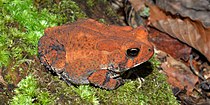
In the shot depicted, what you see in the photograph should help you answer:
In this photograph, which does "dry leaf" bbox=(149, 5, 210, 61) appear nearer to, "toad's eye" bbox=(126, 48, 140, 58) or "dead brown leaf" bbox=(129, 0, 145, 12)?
"dead brown leaf" bbox=(129, 0, 145, 12)

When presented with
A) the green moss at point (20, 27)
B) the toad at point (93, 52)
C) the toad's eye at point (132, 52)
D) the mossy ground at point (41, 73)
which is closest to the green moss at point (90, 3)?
the mossy ground at point (41, 73)

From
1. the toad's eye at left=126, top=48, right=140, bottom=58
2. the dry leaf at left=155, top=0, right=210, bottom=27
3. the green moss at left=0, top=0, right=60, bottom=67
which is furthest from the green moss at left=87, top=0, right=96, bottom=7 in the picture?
the toad's eye at left=126, top=48, right=140, bottom=58

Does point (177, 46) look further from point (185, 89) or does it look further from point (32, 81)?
point (32, 81)

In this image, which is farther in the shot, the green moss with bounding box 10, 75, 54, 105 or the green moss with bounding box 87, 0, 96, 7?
the green moss with bounding box 87, 0, 96, 7

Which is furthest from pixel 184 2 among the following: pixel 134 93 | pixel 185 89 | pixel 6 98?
pixel 6 98

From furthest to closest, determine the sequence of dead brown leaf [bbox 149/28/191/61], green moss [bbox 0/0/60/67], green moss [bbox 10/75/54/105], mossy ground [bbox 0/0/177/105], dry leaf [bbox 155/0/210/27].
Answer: dry leaf [bbox 155/0/210/27] < dead brown leaf [bbox 149/28/191/61] < green moss [bbox 0/0/60/67] < mossy ground [bbox 0/0/177/105] < green moss [bbox 10/75/54/105]

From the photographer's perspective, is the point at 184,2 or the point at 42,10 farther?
the point at 184,2

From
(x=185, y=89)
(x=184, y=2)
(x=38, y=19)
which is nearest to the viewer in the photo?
(x=38, y=19)
